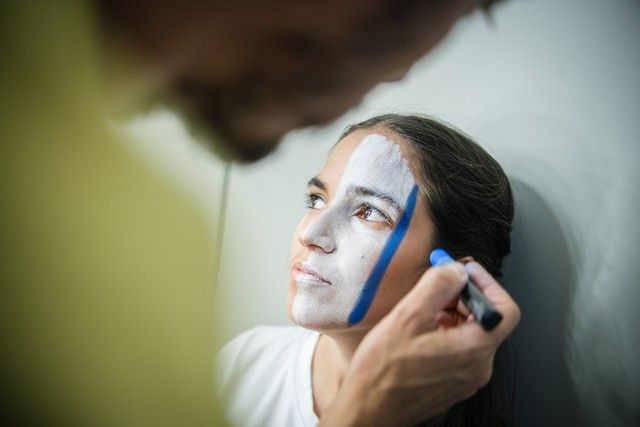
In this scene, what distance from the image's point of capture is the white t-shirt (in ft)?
2.64

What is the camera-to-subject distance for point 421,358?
0.50 m

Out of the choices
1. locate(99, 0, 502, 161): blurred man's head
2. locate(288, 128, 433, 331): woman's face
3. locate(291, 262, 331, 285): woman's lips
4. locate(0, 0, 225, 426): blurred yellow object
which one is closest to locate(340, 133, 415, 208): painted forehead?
locate(288, 128, 433, 331): woman's face

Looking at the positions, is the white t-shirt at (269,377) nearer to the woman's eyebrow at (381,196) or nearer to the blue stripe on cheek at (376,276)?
the blue stripe on cheek at (376,276)

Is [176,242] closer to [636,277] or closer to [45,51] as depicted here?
[45,51]

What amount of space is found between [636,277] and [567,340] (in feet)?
0.55

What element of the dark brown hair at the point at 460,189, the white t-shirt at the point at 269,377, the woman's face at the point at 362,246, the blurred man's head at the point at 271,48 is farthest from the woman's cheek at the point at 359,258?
the blurred man's head at the point at 271,48

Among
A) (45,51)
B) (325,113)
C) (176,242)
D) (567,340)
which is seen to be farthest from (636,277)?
(45,51)

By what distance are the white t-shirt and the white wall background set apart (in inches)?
2.9

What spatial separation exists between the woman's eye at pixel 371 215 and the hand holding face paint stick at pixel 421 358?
0.18m

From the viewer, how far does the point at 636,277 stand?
2.39 feet

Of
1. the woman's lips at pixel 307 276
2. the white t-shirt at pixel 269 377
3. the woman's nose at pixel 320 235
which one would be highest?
the woman's nose at pixel 320 235

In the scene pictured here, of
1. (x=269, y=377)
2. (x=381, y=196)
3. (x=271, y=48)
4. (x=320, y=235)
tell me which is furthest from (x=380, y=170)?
(x=269, y=377)

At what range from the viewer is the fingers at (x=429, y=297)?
497mm

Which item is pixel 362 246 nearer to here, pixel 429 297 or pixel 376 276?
pixel 376 276
